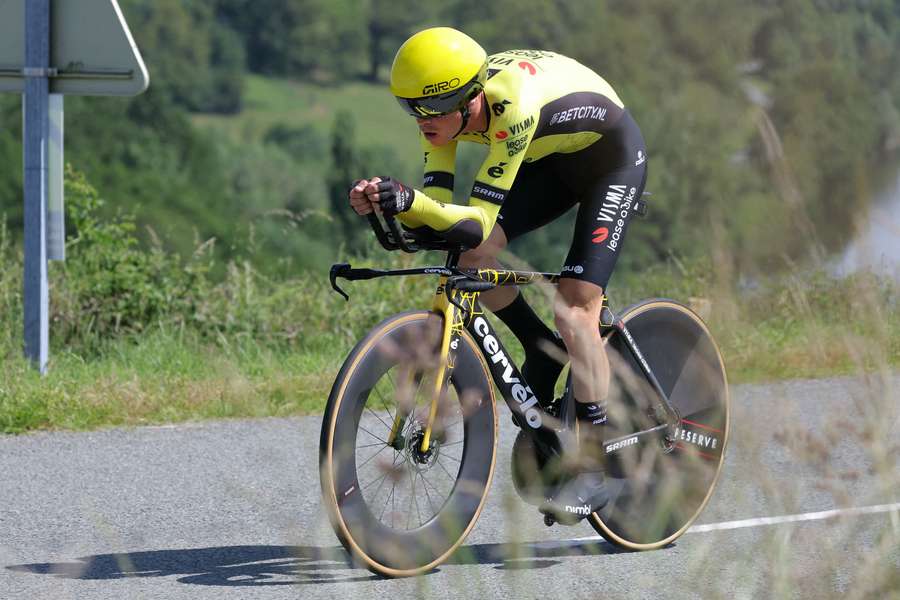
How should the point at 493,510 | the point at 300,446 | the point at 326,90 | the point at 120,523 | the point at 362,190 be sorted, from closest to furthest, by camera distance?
the point at 362,190
the point at 120,523
the point at 493,510
the point at 300,446
the point at 326,90

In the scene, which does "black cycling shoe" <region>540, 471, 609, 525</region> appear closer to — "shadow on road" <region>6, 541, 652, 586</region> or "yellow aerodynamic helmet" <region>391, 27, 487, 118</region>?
"shadow on road" <region>6, 541, 652, 586</region>

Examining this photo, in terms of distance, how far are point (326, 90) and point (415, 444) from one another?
11422cm

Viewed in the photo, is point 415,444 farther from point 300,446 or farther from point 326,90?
point 326,90

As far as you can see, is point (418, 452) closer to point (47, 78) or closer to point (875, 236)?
point (875, 236)

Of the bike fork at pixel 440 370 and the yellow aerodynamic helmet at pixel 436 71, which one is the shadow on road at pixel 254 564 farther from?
the yellow aerodynamic helmet at pixel 436 71

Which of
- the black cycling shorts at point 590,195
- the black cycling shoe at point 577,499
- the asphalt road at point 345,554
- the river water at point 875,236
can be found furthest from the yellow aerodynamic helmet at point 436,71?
the black cycling shoe at point 577,499

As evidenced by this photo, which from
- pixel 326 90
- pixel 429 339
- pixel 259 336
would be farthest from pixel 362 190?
pixel 326 90

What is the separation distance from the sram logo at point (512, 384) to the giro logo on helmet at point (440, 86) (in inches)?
33.9

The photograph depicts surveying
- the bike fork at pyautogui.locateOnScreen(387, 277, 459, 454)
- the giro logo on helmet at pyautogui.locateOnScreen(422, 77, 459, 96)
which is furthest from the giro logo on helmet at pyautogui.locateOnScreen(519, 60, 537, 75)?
the bike fork at pyautogui.locateOnScreen(387, 277, 459, 454)

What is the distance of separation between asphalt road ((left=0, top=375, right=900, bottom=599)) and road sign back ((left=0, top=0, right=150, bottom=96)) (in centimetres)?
213

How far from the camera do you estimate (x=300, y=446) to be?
6.46 metres

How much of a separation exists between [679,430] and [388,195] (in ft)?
6.23

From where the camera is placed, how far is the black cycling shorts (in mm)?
4789

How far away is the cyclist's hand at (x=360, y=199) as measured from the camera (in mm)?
3953
